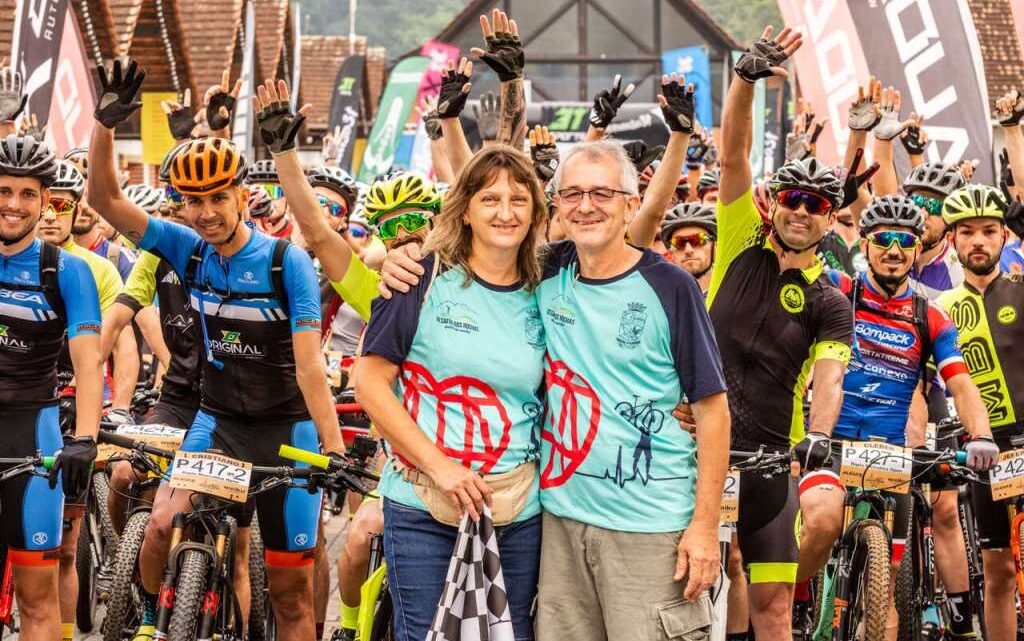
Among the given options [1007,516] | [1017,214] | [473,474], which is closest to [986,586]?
[1007,516]

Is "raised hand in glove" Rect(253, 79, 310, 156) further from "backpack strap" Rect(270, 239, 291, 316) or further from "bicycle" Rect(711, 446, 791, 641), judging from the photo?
"bicycle" Rect(711, 446, 791, 641)

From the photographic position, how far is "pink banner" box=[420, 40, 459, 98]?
96.5ft

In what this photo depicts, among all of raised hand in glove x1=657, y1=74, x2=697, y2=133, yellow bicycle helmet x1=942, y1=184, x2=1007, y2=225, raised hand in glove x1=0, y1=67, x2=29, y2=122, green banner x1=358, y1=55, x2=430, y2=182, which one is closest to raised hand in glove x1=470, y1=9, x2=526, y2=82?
raised hand in glove x1=657, y1=74, x2=697, y2=133

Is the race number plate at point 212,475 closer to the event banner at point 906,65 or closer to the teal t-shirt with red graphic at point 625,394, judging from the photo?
the teal t-shirt with red graphic at point 625,394

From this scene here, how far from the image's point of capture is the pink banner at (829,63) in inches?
563

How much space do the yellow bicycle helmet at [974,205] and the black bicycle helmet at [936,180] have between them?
1.73 metres

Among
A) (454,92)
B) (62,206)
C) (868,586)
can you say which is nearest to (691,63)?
(62,206)

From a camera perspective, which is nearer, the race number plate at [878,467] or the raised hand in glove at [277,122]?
the raised hand in glove at [277,122]

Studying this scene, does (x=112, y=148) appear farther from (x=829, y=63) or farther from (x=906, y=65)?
(x=829, y=63)

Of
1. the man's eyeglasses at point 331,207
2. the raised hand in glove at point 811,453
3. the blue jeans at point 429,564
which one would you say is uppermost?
the man's eyeglasses at point 331,207

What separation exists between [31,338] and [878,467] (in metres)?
4.00

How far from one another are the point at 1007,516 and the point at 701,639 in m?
4.18

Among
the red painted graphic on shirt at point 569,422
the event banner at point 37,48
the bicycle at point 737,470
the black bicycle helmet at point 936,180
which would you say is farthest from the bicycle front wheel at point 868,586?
the event banner at point 37,48

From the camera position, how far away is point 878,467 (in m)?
7.42
